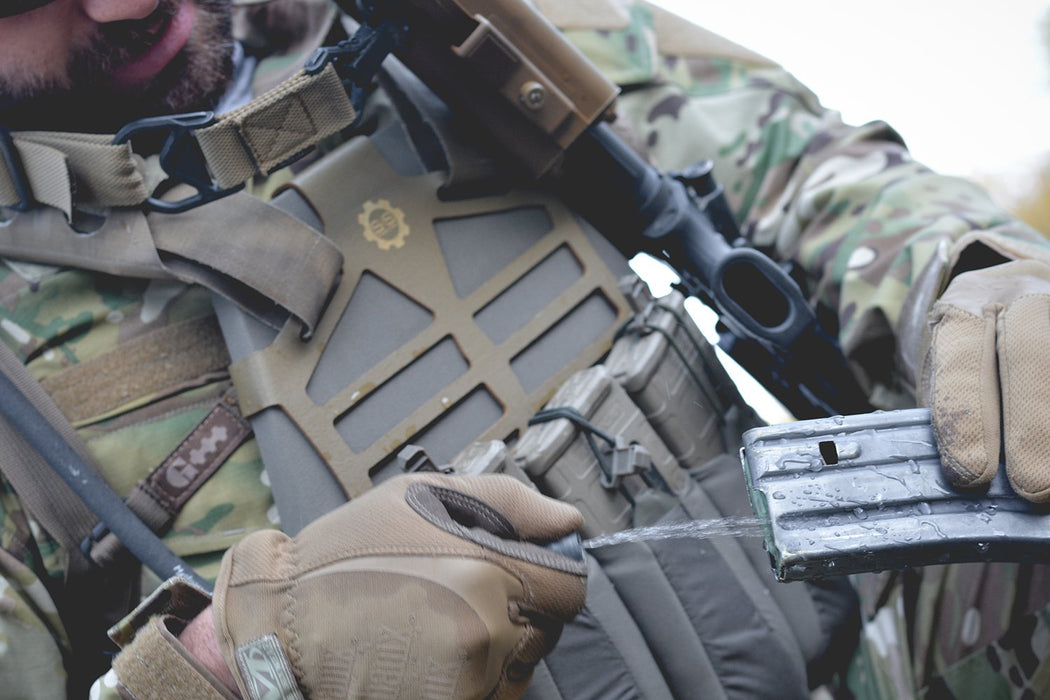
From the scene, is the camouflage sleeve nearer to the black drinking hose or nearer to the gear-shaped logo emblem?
the gear-shaped logo emblem

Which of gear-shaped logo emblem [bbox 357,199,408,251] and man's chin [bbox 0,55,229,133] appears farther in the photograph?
gear-shaped logo emblem [bbox 357,199,408,251]

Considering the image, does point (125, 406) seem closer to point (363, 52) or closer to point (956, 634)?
point (363, 52)

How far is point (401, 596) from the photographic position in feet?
2.83

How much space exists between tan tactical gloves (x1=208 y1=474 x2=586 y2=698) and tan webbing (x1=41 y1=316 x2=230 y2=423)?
40 cm

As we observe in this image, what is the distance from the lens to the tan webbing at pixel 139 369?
1193 mm

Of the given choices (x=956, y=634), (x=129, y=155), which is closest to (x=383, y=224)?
(x=129, y=155)

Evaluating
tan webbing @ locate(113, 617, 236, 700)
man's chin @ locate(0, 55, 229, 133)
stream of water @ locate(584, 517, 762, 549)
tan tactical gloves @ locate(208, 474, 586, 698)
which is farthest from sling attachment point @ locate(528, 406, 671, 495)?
man's chin @ locate(0, 55, 229, 133)

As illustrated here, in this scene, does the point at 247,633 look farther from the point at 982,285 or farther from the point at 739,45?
the point at 739,45

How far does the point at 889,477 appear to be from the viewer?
0.90 meters

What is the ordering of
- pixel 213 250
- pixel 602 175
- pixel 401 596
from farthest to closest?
pixel 602 175 < pixel 213 250 < pixel 401 596

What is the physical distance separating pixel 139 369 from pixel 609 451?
0.67 meters

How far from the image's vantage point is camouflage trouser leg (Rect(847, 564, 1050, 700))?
44.9 inches

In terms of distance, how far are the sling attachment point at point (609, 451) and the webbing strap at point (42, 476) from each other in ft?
2.01

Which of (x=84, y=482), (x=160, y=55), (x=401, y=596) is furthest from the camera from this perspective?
(x=160, y=55)
